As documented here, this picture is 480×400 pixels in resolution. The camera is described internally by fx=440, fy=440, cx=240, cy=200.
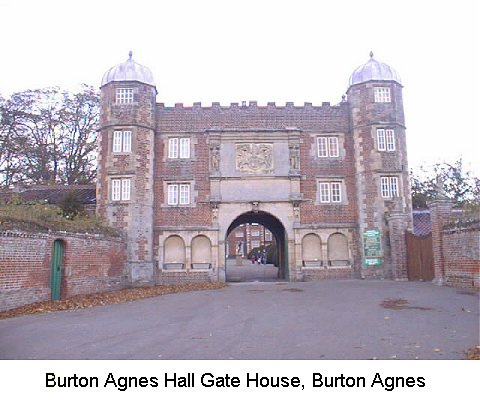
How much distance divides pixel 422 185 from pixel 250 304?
96.1ft

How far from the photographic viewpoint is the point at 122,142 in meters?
23.2

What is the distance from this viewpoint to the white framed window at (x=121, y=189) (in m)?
22.8

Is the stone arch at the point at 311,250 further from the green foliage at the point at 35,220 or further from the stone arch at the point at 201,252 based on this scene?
the green foliage at the point at 35,220

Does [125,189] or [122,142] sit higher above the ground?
[122,142]

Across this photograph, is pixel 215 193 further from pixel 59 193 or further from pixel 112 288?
pixel 59 193

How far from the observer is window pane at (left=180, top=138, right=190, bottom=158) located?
79.7 ft

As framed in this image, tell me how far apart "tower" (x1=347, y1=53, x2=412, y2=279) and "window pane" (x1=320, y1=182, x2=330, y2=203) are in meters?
1.58

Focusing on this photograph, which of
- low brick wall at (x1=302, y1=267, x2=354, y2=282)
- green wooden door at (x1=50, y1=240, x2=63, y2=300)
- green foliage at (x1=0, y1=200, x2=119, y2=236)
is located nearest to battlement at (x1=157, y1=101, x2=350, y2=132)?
low brick wall at (x1=302, y1=267, x2=354, y2=282)

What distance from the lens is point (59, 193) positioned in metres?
26.5

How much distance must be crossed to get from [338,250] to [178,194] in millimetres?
9160

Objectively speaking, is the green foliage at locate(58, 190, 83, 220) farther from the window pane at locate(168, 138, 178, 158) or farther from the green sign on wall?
the green sign on wall

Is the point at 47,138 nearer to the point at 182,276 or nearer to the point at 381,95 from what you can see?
the point at 182,276

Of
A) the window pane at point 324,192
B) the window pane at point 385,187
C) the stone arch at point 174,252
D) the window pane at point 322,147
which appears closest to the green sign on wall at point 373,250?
the window pane at point 385,187

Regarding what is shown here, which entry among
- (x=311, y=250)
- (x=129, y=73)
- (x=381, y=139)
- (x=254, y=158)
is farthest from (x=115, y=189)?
(x=381, y=139)
